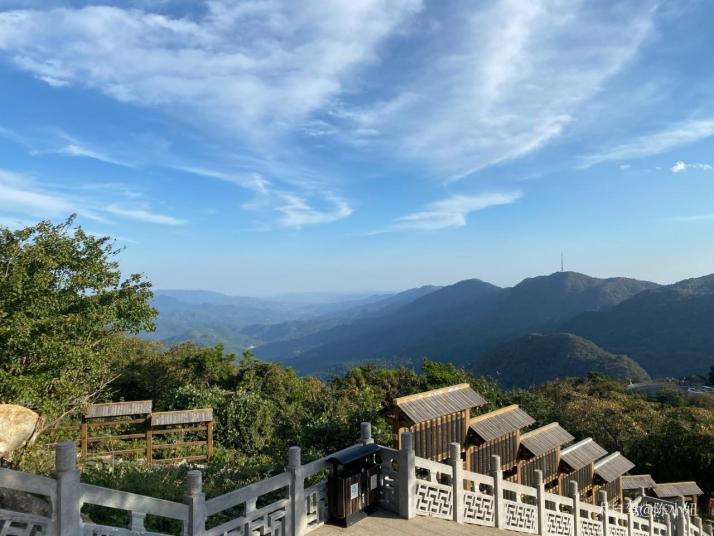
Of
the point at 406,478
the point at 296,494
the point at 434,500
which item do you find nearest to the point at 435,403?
the point at 434,500

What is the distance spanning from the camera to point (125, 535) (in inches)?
209

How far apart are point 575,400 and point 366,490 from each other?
89.1 ft

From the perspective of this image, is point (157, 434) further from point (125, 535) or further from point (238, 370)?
point (125, 535)

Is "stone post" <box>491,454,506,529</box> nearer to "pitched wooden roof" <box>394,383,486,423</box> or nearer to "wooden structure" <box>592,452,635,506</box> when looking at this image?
"pitched wooden roof" <box>394,383,486,423</box>

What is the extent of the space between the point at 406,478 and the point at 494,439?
174 inches

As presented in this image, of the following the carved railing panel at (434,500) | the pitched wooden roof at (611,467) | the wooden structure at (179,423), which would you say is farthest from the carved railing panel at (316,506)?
the pitched wooden roof at (611,467)

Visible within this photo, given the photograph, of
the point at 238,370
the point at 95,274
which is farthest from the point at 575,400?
the point at 95,274

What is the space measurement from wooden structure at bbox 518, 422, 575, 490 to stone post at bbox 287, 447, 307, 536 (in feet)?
24.7

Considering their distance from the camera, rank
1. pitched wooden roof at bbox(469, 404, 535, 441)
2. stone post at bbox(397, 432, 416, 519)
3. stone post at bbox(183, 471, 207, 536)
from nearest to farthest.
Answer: stone post at bbox(183, 471, 207, 536), stone post at bbox(397, 432, 416, 519), pitched wooden roof at bbox(469, 404, 535, 441)

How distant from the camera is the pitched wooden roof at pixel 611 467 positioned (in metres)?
14.6

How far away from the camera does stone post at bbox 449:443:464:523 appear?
867cm

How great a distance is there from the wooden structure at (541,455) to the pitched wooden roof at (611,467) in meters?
1.92

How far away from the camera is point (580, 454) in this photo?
14.2 m

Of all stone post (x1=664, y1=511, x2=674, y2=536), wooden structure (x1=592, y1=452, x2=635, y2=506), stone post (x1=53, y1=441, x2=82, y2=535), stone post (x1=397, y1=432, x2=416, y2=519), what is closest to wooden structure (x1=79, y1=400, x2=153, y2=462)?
stone post (x1=397, y1=432, x2=416, y2=519)
